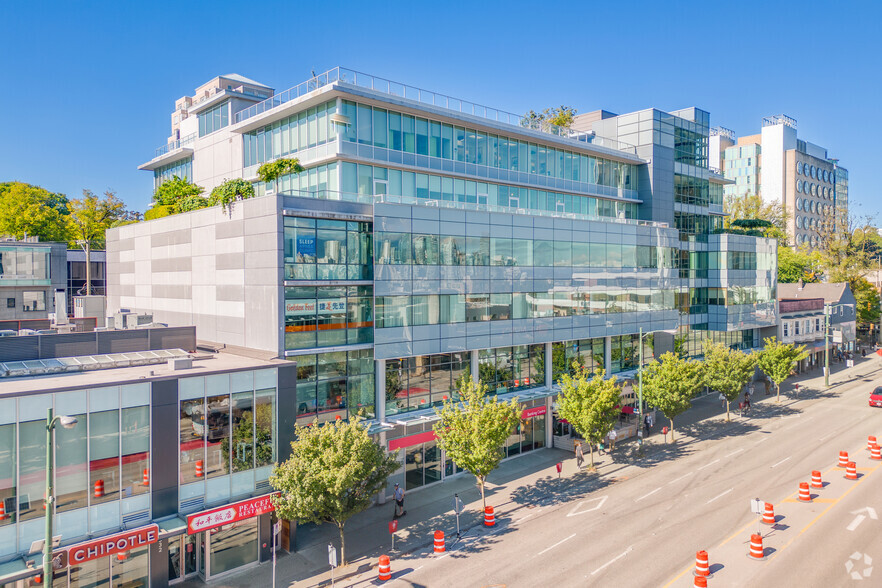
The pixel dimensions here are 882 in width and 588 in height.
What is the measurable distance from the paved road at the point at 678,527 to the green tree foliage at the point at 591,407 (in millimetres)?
2910

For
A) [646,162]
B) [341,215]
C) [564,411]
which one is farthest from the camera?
[646,162]

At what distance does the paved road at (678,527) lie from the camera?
21.5 m

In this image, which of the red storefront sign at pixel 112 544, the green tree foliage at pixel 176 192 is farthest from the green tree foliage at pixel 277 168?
the red storefront sign at pixel 112 544

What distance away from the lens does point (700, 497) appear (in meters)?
29.3

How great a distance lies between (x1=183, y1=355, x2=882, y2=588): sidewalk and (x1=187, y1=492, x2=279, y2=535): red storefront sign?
2.43 m

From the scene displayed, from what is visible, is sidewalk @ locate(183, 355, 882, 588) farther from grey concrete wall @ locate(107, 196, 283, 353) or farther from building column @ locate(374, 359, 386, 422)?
grey concrete wall @ locate(107, 196, 283, 353)

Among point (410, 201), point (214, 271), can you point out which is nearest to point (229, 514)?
point (214, 271)

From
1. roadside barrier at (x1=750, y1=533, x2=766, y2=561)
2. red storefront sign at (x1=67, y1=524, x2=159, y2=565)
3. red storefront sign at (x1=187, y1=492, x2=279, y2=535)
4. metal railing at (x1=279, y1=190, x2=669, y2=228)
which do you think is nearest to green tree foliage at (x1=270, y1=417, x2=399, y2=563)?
red storefront sign at (x1=187, y1=492, x2=279, y2=535)

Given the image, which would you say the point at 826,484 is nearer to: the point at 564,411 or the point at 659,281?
the point at 564,411

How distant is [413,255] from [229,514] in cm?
1609

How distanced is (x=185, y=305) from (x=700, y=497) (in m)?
31.3

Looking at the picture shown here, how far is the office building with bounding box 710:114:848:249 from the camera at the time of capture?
381 ft

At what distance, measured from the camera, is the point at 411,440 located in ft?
101

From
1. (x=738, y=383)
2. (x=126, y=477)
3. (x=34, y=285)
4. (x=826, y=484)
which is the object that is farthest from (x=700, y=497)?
(x=34, y=285)
